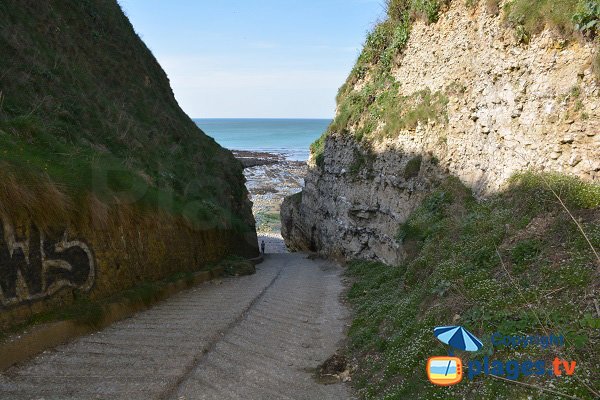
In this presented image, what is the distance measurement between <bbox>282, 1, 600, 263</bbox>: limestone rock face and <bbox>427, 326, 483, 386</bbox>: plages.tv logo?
16.2ft

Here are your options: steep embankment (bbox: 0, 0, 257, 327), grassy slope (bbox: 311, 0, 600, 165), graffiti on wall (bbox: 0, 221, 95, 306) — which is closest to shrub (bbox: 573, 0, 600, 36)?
grassy slope (bbox: 311, 0, 600, 165)

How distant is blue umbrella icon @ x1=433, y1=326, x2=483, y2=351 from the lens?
542 cm

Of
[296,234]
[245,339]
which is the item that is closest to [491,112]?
[245,339]

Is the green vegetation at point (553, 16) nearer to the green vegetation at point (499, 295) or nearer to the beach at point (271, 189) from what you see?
the green vegetation at point (499, 295)

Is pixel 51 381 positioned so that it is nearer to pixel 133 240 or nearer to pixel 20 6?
pixel 133 240

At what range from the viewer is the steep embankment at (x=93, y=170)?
895cm

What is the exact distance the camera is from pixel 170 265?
47.4 feet

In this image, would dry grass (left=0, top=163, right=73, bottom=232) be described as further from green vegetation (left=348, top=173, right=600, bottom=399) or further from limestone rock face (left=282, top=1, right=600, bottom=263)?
limestone rock face (left=282, top=1, right=600, bottom=263)

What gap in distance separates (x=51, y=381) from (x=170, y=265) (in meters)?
7.37

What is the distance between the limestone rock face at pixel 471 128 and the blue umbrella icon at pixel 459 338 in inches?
194

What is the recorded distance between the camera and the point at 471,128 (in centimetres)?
1381

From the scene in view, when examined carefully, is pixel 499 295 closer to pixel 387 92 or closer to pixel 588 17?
pixel 588 17

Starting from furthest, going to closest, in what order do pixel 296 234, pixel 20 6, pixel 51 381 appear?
1. pixel 296 234
2. pixel 20 6
3. pixel 51 381

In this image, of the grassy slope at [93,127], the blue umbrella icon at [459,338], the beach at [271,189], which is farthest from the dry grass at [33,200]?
the beach at [271,189]
